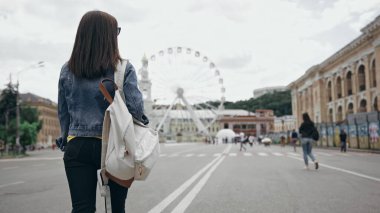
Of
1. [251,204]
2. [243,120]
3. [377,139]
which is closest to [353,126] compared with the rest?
[377,139]

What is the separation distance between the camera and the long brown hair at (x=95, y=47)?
113 inches

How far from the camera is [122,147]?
2527 millimetres

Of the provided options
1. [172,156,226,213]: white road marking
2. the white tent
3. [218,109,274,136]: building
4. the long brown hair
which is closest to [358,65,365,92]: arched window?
[172,156,226,213]: white road marking

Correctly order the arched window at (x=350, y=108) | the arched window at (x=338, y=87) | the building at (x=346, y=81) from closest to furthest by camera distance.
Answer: the building at (x=346, y=81)
the arched window at (x=350, y=108)
the arched window at (x=338, y=87)

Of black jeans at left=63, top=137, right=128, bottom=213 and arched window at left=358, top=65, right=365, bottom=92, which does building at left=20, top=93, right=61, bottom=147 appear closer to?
arched window at left=358, top=65, right=365, bottom=92

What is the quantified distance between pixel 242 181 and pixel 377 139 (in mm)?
22776

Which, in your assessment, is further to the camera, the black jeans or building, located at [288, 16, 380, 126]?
building, located at [288, 16, 380, 126]

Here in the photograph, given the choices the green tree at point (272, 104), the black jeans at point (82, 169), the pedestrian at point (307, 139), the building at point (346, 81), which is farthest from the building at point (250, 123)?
the black jeans at point (82, 169)

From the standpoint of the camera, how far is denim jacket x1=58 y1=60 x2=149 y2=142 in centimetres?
276

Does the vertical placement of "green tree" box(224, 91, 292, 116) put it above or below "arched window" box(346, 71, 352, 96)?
above

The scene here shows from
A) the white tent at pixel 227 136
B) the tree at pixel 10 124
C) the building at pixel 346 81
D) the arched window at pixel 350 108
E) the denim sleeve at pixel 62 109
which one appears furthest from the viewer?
the white tent at pixel 227 136

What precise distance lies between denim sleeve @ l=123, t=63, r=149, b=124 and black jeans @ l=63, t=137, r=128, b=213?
287 millimetres

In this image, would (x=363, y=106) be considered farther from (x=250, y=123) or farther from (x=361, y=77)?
(x=250, y=123)

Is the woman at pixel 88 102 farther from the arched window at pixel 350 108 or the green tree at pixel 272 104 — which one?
the green tree at pixel 272 104
